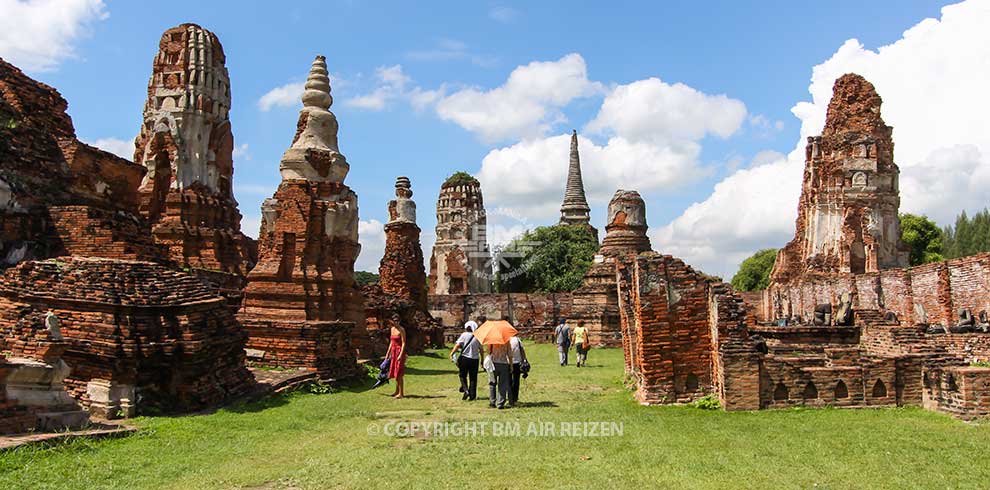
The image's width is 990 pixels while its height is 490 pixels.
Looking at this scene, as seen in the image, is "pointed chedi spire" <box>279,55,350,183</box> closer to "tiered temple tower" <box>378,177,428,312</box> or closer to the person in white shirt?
the person in white shirt

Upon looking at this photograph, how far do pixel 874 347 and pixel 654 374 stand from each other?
445 centimetres

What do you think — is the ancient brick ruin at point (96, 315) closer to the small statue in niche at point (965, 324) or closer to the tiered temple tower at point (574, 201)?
the small statue in niche at point (965, 324)

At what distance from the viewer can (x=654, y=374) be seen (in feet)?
29.8

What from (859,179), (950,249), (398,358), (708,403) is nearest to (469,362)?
(398,358)

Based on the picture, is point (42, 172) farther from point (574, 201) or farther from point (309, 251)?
point (574, 201)

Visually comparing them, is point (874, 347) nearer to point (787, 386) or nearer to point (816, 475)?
point (787, 386)

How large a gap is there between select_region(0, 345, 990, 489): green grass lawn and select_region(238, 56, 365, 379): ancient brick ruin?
3.59m

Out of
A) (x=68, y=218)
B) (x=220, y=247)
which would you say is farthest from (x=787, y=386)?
(x=220, y=247)

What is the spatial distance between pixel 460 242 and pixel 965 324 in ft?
107

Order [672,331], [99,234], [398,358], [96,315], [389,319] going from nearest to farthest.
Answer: [96,315] → [672,331] → [99,234] → [398,358] → [389,319]

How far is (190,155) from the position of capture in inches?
802

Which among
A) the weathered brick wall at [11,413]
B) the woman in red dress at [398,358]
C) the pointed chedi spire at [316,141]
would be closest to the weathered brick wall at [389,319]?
the pointed chedi spire at [316,141]

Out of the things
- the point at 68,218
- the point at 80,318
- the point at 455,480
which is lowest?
the point at 455,480

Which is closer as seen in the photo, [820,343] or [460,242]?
[820,343]
